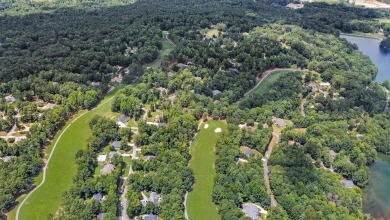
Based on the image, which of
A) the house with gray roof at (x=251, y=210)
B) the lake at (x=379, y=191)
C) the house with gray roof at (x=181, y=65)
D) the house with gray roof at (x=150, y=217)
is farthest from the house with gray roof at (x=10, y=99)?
the lake at (x=379, y=191)

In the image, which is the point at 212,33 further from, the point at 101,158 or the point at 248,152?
the point at 101,158

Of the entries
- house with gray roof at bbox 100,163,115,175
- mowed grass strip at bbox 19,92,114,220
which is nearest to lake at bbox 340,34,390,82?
house with gray roof at bbox 100,163,115,175

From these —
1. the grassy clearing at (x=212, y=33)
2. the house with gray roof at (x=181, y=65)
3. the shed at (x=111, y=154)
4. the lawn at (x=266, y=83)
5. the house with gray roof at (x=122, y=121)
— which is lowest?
the shed at (x=111, y=154)

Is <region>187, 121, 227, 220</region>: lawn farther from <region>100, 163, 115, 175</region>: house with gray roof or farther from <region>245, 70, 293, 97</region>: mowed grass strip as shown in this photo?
<region>245, 70, 293, 97</region>: mowed grass strip

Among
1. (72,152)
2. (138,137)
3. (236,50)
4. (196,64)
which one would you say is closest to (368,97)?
(236,50)

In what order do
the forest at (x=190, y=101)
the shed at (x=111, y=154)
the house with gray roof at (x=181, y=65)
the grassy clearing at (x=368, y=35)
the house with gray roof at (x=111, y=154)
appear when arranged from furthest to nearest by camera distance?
1. the grassy clearing at (x=368, y=35)
2. the house with gray roof at (x=181, y=65)
3. the shed at (x=111, y=154)
4. the house with gray roof at (x=111, y=154)
5. the forest at (x=190, y=101)

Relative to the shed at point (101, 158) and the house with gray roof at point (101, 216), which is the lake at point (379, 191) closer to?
the house with gray roof at point (101, 216)
